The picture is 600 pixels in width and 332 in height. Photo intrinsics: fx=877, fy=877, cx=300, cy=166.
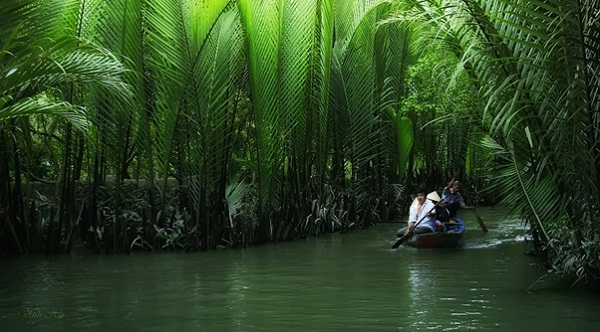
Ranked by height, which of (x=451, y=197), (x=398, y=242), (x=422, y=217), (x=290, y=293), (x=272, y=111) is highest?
(x=272, y=111)

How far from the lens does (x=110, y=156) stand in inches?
473

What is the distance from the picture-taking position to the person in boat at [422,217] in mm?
13969

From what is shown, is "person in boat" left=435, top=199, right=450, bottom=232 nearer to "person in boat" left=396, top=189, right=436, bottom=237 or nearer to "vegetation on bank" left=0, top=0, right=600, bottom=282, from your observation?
"person in boat" left=396, top=189, right=436, bottom=237

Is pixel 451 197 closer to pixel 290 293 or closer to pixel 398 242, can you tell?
pixel 398 242

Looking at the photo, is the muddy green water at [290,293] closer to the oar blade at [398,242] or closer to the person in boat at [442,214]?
the oar blade at [398,242]

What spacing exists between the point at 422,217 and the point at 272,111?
2.98 metres

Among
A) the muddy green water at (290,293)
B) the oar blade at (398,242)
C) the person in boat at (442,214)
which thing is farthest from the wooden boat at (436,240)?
the person in boat at (442,214)

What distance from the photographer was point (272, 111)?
527 inches

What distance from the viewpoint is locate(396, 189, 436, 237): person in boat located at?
14.0 m

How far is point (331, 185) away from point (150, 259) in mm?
5569

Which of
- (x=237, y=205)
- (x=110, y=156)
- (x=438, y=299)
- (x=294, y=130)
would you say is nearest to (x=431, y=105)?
(x=294, y=130)

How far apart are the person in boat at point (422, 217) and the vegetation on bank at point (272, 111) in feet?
5.43

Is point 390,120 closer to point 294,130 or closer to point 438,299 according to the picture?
point 294,130

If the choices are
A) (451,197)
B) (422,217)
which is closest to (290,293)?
(422,217)
